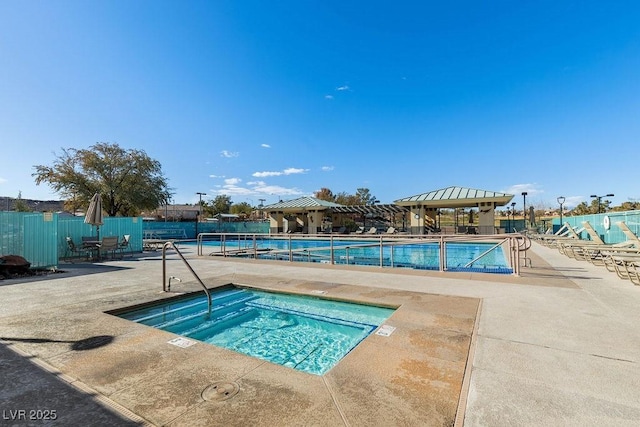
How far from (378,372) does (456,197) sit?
20.8 meters

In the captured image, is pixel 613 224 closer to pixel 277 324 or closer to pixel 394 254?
pixel 394 254

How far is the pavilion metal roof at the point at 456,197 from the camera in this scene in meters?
19.8

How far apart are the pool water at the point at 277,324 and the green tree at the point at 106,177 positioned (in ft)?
59.8

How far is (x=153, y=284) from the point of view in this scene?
18.8 ft

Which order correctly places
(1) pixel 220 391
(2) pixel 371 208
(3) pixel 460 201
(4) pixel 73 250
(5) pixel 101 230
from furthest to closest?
(2) pixel 371 208
(3) pixel 460 201
(5) pixel 101 230
(4) pixel 73 250
(1) pixel 220 391

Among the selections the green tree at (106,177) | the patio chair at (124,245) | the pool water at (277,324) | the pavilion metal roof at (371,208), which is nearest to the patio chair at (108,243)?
the patio chair at (124,245)

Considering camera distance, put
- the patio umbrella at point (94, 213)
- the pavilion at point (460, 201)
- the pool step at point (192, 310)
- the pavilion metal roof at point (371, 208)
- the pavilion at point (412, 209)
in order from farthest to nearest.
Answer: the pavilion metal roof at point (371, 208), the pavilion at point (412, 209), the pavilion at point (460, 201), the patio umbrella at point (94, 213), the pool step at point (192, 310)

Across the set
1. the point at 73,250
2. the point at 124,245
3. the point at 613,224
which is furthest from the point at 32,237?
the point at 613,224

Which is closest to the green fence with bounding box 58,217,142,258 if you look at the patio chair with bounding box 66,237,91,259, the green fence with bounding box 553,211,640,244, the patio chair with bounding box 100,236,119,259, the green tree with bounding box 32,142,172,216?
the patio chair with bounding box 66,237,91,259

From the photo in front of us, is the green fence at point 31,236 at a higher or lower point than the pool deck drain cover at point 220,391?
higher

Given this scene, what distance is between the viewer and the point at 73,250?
10.5 m

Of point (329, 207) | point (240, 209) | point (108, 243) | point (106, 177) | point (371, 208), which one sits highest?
point (106, 177)

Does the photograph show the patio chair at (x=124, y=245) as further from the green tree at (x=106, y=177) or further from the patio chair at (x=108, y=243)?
the green tree at (x=106, y=177)

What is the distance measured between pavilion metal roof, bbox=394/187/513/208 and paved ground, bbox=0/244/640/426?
17.3 metres
